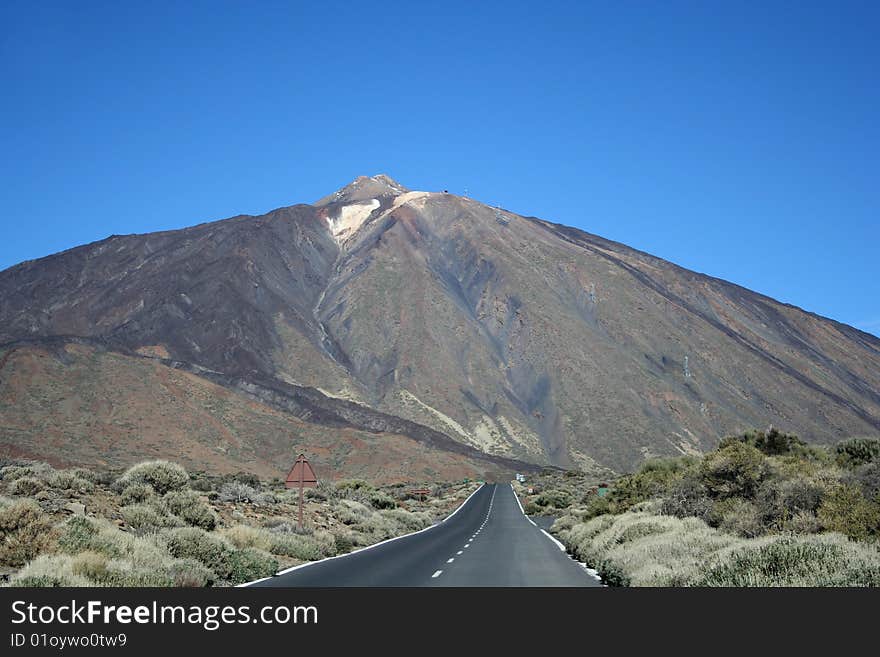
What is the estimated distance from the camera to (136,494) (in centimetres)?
2400

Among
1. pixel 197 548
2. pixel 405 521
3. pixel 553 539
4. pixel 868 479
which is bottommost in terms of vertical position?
pixel 553 539

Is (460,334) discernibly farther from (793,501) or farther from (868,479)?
(868,479)

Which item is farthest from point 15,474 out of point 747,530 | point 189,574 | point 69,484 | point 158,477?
point 747,530

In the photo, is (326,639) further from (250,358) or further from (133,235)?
(133,235)

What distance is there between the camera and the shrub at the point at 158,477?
91.2ft

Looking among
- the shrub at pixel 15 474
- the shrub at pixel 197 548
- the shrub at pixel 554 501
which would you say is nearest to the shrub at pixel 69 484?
the shrub at pixel 15 474

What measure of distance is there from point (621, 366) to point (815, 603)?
135972mm

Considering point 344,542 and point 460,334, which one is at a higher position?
point 460,334

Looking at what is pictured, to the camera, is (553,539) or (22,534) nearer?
(22,534)

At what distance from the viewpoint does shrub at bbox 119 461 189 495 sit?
91.2 feet

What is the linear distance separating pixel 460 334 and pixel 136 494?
127m

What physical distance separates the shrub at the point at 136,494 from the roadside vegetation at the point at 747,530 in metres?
11.6

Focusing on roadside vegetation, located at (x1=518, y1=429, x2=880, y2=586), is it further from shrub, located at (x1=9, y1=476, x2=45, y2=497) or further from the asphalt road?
A: shrub, located at (x1=9, y1=476, x2=45, y2=497)

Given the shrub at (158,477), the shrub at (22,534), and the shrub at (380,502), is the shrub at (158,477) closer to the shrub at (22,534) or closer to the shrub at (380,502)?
the shrub at (22,534)
